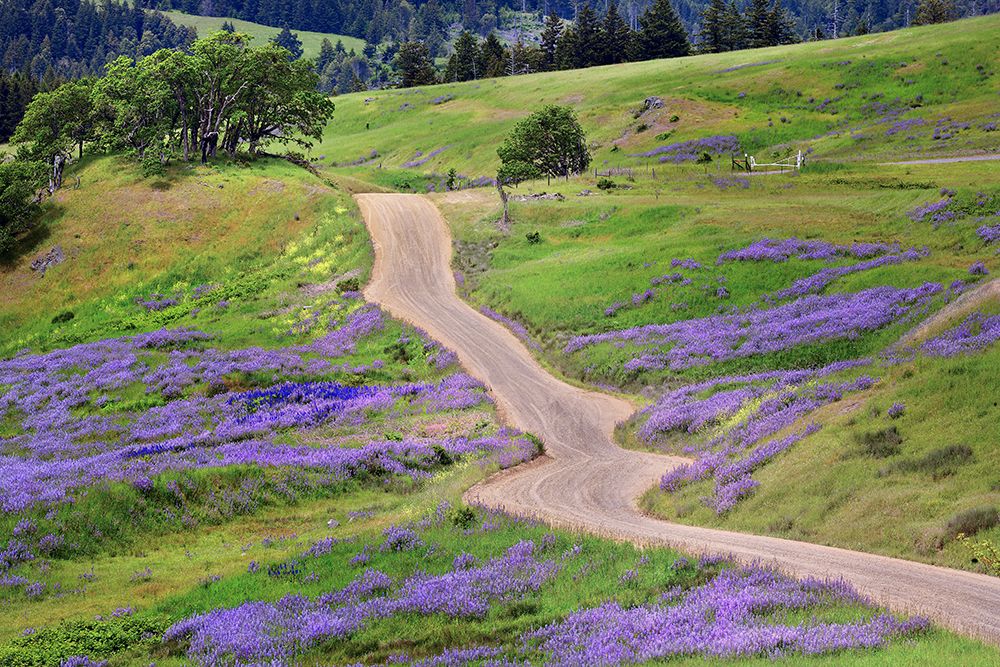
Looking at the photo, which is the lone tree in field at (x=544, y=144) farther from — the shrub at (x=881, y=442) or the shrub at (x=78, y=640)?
the shrub at (x=78, y=640)

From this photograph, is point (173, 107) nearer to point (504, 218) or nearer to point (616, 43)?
point (504, 218)

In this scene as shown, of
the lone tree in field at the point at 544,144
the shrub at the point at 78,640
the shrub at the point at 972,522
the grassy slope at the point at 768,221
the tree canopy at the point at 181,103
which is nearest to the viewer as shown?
the shrub at the point at 78,640

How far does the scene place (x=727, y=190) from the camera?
6838 cm

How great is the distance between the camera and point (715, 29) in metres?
161

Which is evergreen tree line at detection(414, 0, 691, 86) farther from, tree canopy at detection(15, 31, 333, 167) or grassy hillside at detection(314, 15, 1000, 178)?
tree canopy at detection(15, 31, 333, 167)

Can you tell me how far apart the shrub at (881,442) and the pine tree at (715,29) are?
152422mm

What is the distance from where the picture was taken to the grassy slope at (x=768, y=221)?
20250 mm

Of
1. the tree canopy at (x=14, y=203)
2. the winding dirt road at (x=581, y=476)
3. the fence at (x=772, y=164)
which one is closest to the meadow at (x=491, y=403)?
the winding dirt road at (x=581, y=476)

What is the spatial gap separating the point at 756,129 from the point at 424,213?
4117cm

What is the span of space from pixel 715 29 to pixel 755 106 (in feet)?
208

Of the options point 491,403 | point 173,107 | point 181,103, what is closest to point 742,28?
point 173,107

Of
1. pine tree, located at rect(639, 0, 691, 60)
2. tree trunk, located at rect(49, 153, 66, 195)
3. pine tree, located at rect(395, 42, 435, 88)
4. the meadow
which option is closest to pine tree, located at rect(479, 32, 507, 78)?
pine tree, located at rect(395, 42, 435, 88)

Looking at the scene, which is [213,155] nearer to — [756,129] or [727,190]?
[727,190]

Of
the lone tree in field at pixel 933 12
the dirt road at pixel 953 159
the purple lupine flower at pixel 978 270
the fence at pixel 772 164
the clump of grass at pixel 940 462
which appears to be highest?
the lone tree in field at pixel 933 12
